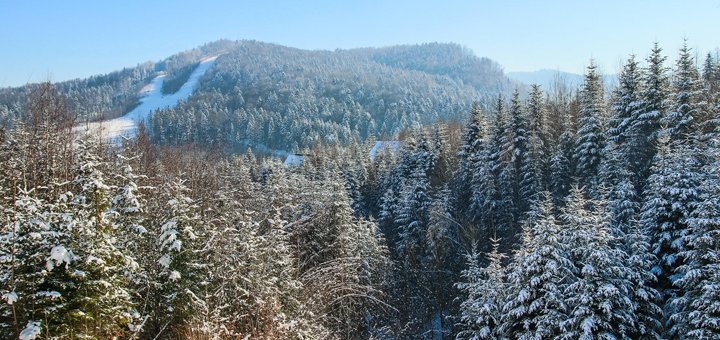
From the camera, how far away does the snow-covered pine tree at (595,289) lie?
14.1 meters

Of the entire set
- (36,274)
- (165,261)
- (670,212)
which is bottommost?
(670,212)

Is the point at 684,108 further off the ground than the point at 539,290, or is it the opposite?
the point at 684,108

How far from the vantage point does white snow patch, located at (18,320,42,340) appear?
5383mm

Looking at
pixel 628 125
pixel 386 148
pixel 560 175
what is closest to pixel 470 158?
pixel 560 175

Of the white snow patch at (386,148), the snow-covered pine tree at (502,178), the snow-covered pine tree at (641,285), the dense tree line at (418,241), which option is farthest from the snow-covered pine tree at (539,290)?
the white snow patch at (386,148)

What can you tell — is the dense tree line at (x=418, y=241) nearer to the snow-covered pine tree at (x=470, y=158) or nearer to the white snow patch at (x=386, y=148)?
the snow-covered pine tree at (x=470, y=158)

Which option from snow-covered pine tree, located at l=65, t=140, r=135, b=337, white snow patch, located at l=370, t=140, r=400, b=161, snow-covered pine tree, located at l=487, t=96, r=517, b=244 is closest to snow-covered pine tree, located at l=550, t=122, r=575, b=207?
snow-covered pine tree, located at l=487, t=96, r=517, b=244

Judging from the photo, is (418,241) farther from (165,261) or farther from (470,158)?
(165,261)

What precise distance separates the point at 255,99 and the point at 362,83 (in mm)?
41534

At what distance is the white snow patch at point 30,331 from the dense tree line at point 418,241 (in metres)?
0.02

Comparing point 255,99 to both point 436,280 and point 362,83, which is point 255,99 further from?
point 436,280

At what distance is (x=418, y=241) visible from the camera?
34.1 meters

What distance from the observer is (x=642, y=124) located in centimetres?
2448

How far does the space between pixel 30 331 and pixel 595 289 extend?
14979 millimetres
